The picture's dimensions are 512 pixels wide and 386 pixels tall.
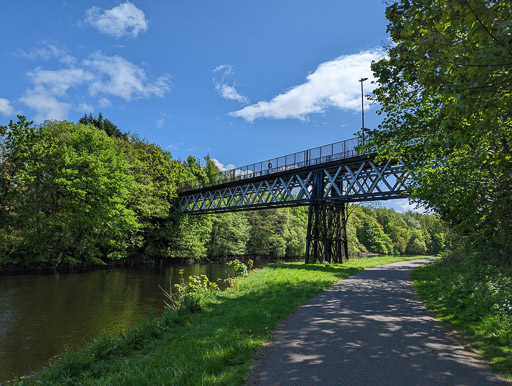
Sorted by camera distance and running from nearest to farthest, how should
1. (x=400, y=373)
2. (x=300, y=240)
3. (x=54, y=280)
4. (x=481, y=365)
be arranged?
(x=400, y=373) < (x=481, y=365) < (x=54, y=280) < (x=300, y=240)

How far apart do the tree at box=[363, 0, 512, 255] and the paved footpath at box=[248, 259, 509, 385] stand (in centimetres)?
306

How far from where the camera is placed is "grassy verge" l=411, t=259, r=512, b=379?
5338 millimetres

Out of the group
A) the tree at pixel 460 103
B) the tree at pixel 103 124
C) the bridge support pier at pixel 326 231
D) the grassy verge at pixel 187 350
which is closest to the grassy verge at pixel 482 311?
the tree at pixel 460 103

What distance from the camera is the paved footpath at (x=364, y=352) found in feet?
14.0

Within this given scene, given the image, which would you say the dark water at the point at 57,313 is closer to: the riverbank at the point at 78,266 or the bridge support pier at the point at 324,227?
the riverbank at the point at 78,266

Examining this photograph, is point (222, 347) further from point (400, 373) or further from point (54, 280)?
point (54, 280)

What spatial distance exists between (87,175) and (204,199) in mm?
17488

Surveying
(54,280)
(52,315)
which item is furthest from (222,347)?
(54,280)

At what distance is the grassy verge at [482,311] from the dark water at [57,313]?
9.90 metres

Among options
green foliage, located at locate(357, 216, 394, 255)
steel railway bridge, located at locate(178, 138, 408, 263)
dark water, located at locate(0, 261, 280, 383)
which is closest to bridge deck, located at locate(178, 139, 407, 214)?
steel railway bridge, located at locate(178, 138, 408, 263)

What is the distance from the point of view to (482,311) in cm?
717

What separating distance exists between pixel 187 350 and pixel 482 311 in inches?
273

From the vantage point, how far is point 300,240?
2346 inches

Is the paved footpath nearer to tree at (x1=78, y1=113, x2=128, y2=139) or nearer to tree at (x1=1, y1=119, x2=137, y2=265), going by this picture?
tree at (x1=1, y1=119, x2=137, y2=265)
